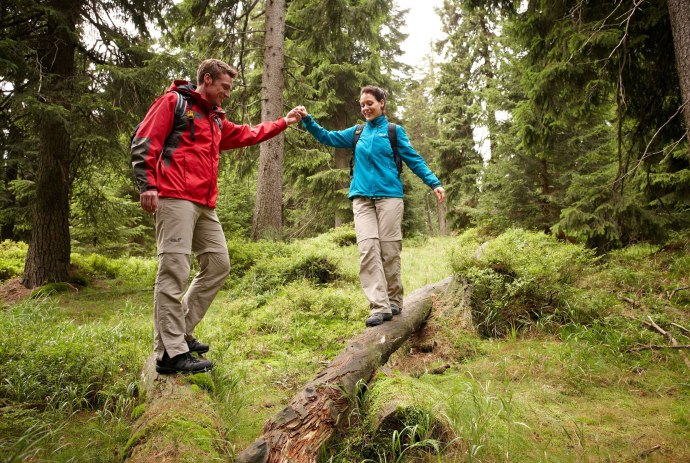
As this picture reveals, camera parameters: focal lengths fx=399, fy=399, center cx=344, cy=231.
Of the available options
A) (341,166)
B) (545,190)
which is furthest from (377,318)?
(341,166)

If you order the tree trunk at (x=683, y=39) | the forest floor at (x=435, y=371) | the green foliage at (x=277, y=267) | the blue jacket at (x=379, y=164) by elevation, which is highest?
the tree trunk at (x=683, y=39)

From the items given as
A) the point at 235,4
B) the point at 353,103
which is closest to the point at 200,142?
the point at 235,4

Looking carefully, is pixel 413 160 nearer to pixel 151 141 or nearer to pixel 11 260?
pixel 151 141

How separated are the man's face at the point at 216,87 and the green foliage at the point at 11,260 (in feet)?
32.4

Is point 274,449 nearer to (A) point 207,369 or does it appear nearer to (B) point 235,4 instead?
(A) point 207,369

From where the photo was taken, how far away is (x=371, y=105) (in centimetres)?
450

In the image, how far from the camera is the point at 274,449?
2.33 m

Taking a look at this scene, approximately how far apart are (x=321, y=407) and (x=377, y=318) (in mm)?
1507

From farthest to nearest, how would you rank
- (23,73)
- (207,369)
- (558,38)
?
(23,73) < (558,38) < (207,369)

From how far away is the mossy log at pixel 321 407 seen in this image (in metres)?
2.33

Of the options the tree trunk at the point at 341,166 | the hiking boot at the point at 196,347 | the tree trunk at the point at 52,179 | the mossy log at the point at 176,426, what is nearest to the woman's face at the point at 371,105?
the hiking boot at the point at 196,347

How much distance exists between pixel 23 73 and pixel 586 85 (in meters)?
9.77

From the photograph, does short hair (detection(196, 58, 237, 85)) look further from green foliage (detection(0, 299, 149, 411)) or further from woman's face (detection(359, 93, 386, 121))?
green foliage (detection(0, 299, 149, 411))

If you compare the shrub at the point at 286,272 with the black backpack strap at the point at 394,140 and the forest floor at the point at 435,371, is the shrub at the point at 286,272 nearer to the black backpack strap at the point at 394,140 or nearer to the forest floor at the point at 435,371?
the forest floor at the point at 435,371
